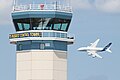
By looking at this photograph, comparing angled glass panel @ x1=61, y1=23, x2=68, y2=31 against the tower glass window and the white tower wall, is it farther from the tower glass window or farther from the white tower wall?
the white tower wall

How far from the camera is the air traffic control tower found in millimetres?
107188

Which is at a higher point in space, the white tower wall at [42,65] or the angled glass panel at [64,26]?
the angled glass panel at [64,26]

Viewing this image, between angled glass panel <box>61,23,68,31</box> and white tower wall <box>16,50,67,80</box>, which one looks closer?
white tower wall <box>16,50,67,80</box>

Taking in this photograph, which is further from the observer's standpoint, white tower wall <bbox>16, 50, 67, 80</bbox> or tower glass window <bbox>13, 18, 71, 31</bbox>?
tower glass window <bbox>13, 18, 71, 31</bbox>

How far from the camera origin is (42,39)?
107250 mm

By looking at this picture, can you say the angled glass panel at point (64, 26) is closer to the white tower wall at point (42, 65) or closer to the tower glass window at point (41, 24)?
the tower glass window at point (41, 24)

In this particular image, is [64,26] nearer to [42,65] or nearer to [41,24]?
[41,24]

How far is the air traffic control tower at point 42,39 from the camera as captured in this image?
107 metres

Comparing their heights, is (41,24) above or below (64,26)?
above

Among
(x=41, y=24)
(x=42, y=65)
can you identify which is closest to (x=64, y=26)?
(x=41, y=24)

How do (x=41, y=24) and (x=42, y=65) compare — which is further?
(x=41, y=24)

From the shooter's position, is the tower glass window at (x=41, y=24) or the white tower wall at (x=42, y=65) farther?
the tower glass window at (x=41, y=24)

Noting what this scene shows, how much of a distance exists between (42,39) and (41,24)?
2529 mm

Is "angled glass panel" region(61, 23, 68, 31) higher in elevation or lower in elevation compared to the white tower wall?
higher
